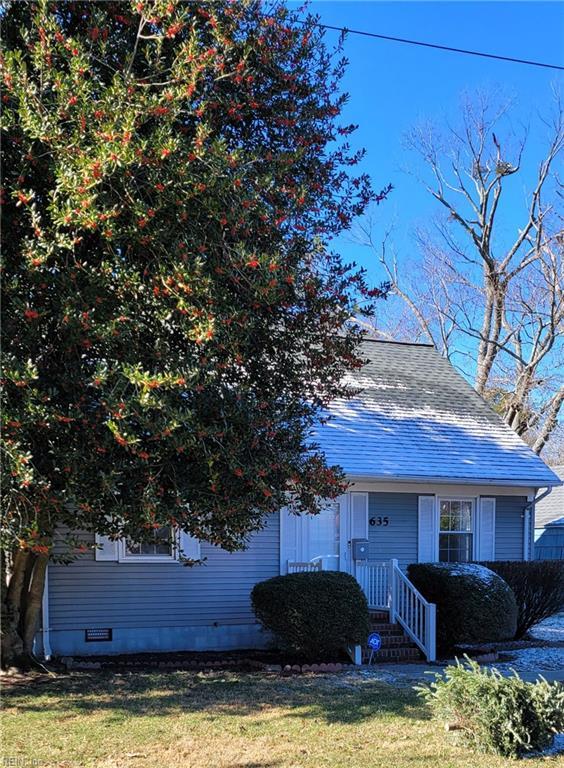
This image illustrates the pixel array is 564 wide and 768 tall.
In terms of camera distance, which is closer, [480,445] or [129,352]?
[129,352]

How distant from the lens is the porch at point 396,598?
39.9ft

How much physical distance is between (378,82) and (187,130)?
5.06m

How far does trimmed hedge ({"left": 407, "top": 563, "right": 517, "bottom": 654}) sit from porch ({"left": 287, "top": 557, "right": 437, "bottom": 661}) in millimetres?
402

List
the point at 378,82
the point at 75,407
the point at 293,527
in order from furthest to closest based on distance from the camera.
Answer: the point at 293,527 < the point at 378,82 < the point at 75,407

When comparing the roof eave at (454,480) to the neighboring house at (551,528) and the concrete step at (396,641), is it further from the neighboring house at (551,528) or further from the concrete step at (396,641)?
the neighboring house at (551,528)

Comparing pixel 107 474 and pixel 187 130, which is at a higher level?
pixel 187 130

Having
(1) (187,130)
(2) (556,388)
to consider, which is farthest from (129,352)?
(2) (556,388)

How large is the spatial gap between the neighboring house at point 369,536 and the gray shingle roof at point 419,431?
0.03 m

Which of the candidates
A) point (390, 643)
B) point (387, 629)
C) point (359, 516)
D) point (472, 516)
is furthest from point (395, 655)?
point (472, 516)

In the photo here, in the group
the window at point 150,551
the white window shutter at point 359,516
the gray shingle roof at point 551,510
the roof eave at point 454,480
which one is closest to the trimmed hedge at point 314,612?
the window at point 150,551

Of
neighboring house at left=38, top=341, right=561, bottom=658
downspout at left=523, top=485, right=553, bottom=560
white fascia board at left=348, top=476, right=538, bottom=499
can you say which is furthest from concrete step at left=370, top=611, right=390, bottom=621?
downspout at left=523, top=485, right=553, bottom=560

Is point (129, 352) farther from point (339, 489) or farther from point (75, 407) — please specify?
point (339, 489)

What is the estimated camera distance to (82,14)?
26.3 ft

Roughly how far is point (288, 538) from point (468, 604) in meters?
2.92
